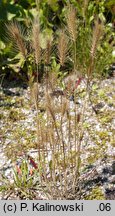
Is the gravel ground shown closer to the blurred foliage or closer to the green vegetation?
the green vegetation

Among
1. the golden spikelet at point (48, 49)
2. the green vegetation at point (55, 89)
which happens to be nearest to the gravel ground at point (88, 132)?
the green vegetation at point (55, 89)

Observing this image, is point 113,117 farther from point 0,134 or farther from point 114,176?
point 0,134

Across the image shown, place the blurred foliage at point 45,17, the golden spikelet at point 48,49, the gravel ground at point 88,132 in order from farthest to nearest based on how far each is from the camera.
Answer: the blurred foliage at point 45,17
the gravel ground at point 88,132
the golden spikelet at point 48,49

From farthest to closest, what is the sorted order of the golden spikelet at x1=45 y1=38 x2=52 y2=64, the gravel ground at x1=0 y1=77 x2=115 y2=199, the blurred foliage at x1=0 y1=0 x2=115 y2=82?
the blurred foliage at x1=0 y1=0 x2=115 y2=82
the gravel ground at x1=0 y1=77 x2=115 y2=199
the golden spikelet at x1=45 y1=38 x2=52 y2=64

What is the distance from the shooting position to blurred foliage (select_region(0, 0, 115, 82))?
3057 millimetres

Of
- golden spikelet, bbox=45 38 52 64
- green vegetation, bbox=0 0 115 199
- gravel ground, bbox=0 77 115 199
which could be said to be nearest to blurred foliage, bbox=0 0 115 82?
green vegetation, bbox=0 0 115 199

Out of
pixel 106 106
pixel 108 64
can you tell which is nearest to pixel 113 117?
pixel 106 106

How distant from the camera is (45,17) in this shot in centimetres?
321

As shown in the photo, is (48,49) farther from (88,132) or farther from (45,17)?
(45,17)

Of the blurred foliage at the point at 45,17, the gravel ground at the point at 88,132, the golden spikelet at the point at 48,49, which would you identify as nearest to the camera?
the golden spikelet at the point at 48,49

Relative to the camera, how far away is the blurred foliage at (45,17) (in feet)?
10.0

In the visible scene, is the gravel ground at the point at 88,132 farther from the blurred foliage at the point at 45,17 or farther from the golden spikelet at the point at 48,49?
the golden spikelet at the point at 48,49

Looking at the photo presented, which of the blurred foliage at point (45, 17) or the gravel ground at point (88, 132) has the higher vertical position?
the blurred foliage at point (45, 17)

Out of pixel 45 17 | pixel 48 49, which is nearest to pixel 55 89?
pixel 45 17
